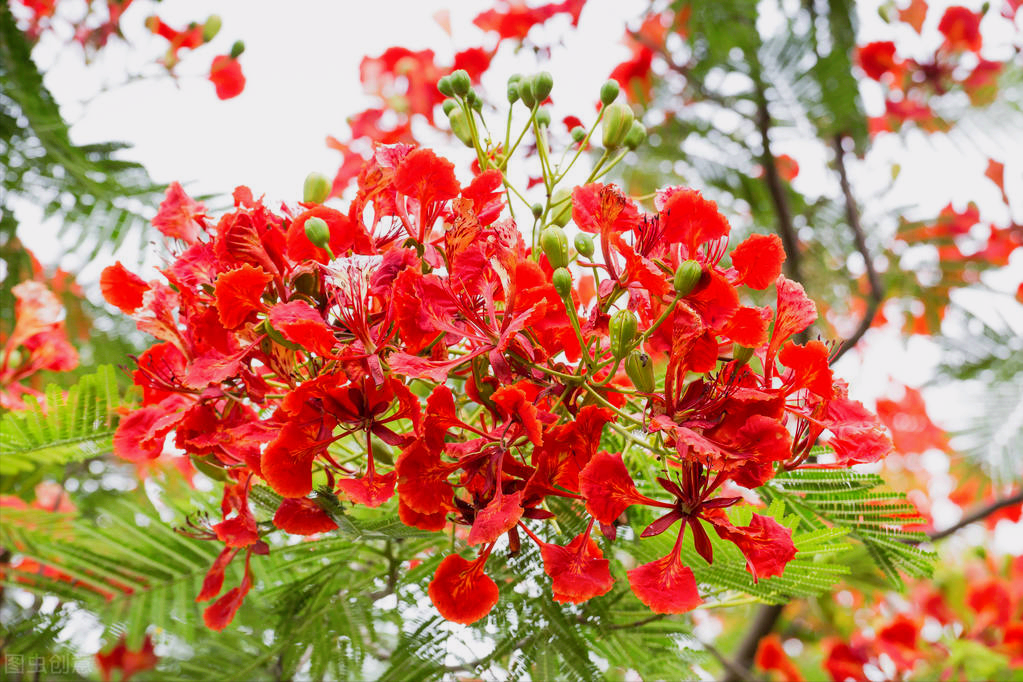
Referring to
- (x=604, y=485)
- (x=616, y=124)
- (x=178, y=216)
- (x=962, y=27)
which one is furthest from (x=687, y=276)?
(x=962, y=27)

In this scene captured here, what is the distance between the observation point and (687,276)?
690mm

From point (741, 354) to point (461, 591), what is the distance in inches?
12.8

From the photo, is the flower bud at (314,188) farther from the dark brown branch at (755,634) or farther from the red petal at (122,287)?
the dark brown branch at (755,634)

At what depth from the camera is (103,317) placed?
164 cm

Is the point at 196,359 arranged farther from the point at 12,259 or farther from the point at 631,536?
the point at 12,259

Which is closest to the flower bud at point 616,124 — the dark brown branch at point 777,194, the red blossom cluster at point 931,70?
the dark brown branch at point 777,194

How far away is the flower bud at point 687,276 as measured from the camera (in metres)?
0.69

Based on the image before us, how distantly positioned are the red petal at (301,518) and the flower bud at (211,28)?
148cm

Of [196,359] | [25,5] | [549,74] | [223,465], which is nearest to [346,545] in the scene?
[223,465]

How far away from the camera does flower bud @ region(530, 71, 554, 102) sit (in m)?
0.91

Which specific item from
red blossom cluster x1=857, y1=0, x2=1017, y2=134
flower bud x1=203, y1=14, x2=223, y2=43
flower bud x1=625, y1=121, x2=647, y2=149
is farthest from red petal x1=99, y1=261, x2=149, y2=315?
red blossom cluster x1=857, y1=0, x2=1017, y2=134

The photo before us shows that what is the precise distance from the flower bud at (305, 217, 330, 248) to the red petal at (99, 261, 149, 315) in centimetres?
26

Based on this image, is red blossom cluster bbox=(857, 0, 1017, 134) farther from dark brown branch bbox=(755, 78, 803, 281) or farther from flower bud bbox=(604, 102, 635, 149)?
flower bud bbox=(604, 102, 635, 149)

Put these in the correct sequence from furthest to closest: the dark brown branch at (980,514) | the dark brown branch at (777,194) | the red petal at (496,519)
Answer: the dark brown branch at (777,194)
the dark brown branch at (980,514)
the red petal at (496,519)
